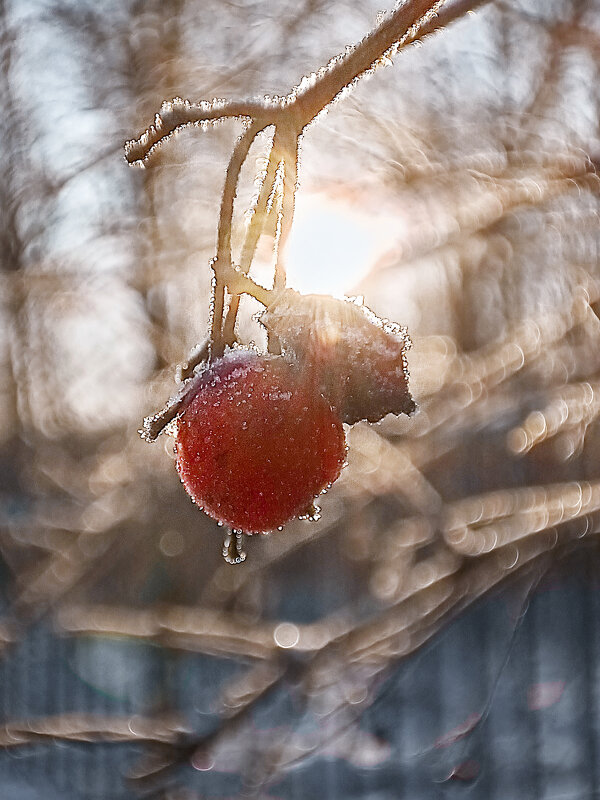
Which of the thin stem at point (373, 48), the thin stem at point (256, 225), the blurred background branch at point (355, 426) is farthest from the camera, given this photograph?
the blurred background branch at point (355, 426)

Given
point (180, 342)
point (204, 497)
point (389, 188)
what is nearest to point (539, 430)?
point (389, 188)

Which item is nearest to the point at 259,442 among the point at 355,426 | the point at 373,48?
the point at 373,48

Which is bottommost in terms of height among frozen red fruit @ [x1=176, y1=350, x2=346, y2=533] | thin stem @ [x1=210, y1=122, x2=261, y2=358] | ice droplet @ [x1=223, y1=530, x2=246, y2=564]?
ice droplet @ [x1=223, y1=530, x2=246, y2=564]

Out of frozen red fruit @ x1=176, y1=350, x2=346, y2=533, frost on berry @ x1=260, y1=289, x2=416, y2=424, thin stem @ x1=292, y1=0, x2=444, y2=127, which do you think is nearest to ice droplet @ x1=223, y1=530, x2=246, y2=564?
frozen red fruit @ x1=176, y1=350, x2=346, y2=533

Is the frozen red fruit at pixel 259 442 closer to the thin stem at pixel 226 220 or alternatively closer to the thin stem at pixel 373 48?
the thin stem at pixel 226 220

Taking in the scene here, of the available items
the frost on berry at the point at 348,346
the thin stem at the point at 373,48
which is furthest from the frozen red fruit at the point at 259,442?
the thin stem at the point at 373,48

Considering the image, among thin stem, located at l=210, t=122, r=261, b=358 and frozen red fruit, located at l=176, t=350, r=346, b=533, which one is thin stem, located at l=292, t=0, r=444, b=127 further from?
frozen red fruit, located at l=176, t=350, r=346, b=533

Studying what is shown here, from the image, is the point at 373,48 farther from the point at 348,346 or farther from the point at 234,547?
the point at 234,547
